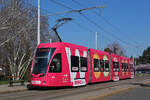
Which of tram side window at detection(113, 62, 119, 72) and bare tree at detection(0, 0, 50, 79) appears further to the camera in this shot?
tram side window at detection(113, 62, 119, 72)

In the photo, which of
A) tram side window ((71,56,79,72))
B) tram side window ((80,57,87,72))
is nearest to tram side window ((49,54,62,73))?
tram side window ((71,56,79,72))

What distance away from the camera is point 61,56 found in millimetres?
16328

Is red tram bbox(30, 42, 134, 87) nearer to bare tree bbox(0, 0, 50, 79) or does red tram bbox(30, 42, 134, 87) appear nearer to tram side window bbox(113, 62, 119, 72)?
tram side window bbox(113, 62, 119, 72)

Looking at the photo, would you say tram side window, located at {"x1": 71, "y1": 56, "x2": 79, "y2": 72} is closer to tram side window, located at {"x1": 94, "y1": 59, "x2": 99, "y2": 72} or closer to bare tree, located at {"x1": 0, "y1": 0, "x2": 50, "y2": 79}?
tram side window, located at {"x1": 94, "y1": 59, "x2": 99, "y2": 72}

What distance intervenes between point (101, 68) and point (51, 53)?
333 inches

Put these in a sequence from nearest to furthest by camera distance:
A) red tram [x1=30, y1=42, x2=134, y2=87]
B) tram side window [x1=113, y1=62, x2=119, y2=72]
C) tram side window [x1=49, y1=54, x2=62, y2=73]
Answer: red tram [x1=30, y1=42, x2=134, y2=87] → tram side window [x1=49, y1=54, x2=62, y2=73] → tram side window [x1=113, y1=62, x2=119, y2=72]

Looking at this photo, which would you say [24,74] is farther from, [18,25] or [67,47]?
[67,47]

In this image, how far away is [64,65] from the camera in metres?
16.4

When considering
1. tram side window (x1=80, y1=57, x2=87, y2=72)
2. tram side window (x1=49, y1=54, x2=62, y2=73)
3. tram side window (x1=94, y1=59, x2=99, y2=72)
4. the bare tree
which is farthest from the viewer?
the bare tree

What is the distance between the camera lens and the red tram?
15578 mm

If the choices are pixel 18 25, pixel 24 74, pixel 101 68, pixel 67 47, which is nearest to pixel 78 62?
pixel 67 47

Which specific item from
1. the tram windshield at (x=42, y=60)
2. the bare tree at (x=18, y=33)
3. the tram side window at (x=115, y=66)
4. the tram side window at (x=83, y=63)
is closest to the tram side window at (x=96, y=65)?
the tram side window at (x=83, y=63)

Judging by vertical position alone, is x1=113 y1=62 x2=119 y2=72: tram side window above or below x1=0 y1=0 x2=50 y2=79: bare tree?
below

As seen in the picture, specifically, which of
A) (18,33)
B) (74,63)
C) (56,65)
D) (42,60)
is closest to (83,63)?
(74,63)
